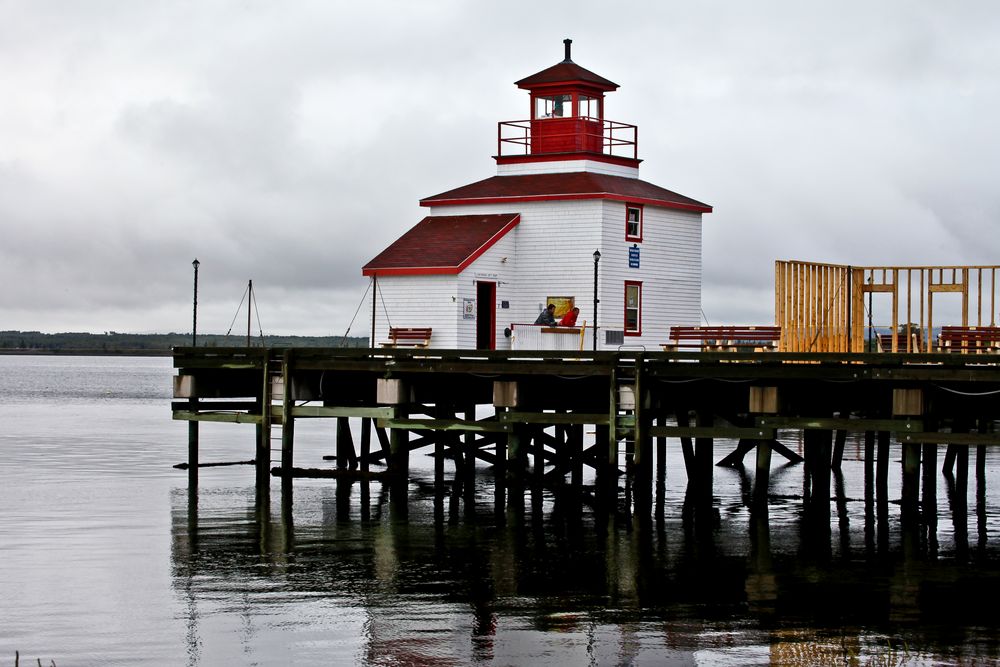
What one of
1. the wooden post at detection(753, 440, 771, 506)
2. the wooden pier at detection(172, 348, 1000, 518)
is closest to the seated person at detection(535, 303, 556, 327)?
the wooden pier at detection(172, 348, 1000, 518)

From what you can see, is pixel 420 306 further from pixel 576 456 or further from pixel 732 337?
pixel 576 456

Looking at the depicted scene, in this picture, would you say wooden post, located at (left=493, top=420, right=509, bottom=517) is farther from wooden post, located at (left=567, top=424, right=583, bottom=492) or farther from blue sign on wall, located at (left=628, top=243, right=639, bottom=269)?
blue sign on wall, located at (left=628, top=243, right=639, bottom=269)

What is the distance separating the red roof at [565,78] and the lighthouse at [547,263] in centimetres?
246

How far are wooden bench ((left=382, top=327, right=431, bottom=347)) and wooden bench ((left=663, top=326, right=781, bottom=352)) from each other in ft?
22.5

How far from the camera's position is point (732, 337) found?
36.2m

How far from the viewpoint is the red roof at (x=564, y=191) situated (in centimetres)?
4175

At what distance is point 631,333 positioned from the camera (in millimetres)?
42281

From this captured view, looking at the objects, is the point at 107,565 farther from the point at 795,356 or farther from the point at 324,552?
the point at 795,356

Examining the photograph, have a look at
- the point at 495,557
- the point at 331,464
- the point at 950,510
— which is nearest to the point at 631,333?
the point at 331,464

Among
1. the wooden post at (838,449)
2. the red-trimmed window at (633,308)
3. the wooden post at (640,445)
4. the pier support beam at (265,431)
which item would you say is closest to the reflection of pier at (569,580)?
the wooden post at (640,445)

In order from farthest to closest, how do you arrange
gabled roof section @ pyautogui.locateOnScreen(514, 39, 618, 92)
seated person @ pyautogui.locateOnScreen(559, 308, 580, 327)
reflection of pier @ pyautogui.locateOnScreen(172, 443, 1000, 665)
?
gabled roof section @ pyautogui.locateOnScreen(514, 39, 618, 92) < seated person @ pyautogui.locateOnScreen(559, 308, 580, 327) < reflection of pier @ pyautogui.locateOnScreen(172, 443, 1000, 665)

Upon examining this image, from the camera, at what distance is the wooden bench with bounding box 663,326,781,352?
3516 centimetres

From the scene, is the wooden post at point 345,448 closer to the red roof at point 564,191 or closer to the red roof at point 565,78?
the red roof at point 564,191

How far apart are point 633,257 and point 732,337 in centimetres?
662
